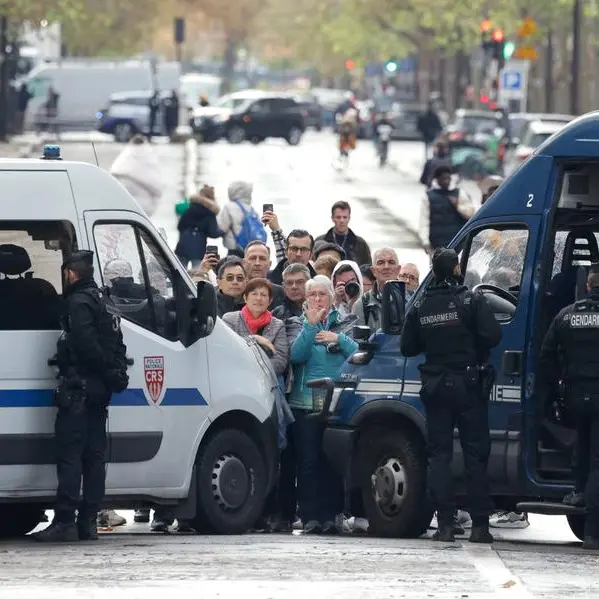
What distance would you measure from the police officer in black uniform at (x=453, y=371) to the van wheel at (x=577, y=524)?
3.84 feet

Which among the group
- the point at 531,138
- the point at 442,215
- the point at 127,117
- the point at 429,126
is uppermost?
the point at 442,215

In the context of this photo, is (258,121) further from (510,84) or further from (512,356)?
(512,356)

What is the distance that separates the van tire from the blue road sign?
41.2 meters

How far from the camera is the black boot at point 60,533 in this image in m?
12.3

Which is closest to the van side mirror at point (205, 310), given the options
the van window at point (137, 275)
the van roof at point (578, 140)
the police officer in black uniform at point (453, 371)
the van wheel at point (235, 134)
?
the van window at point (137, 275)

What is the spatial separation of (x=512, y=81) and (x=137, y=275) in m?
41.7

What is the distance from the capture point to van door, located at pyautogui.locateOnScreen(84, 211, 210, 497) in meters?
12.5

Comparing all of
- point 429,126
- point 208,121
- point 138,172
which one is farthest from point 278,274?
point 208,121

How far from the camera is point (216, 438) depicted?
12938 millimetres

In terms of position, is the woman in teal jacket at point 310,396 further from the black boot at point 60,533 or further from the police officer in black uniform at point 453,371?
the black boot at point 60,533

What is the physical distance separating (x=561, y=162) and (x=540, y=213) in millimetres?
324

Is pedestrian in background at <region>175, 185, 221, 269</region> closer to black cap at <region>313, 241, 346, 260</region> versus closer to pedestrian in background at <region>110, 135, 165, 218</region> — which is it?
pedestrian in background at <region>110, 135, 165, 218</region>

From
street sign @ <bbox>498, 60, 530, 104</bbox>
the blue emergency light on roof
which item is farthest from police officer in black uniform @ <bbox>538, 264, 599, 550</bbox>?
street sign @ <bbox>498, 60, 530, 104</bbox>

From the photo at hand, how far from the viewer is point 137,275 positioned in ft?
41.4
